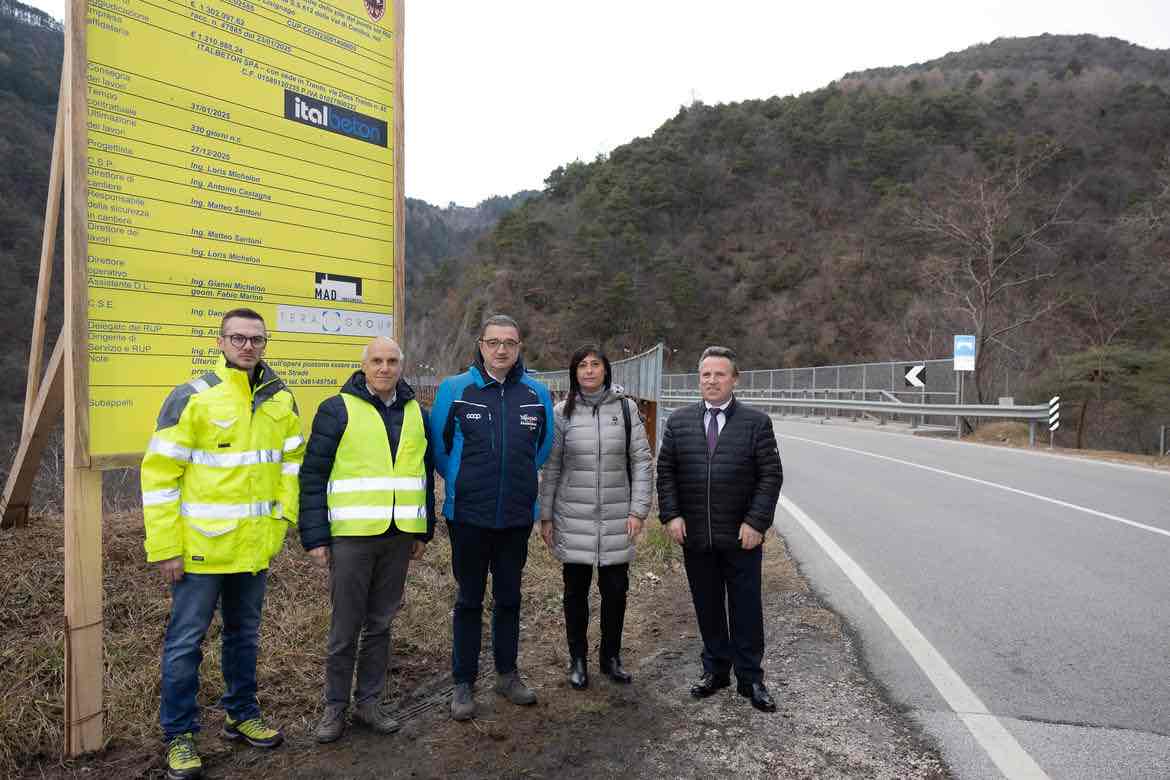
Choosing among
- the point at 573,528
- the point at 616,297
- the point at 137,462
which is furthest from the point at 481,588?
the point at 616,297

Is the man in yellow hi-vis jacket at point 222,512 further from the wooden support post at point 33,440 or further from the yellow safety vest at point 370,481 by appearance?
the wooden support post at point 33,440

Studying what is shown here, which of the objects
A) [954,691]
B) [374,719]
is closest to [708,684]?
[954,691]

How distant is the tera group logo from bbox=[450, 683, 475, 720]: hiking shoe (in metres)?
3.18

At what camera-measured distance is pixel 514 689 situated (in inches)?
150

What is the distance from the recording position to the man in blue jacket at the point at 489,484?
3.74 metres

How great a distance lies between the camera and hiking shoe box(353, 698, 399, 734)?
345cm

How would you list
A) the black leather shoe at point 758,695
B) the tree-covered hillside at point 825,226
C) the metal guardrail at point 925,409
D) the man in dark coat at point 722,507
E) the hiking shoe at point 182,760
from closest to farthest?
the hiking shoe at point 182,760 → the black leather shoe at point 758,695 → the man in dark coat at point 722,507 → the metal guardrail at point 925,409 → the tree-covered hillside at point 825,226

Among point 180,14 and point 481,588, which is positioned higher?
point 180,14

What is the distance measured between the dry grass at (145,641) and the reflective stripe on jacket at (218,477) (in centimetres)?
93

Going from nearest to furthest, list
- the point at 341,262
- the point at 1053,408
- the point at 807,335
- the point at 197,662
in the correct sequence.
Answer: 1. the point at 197,662
2. the point at 341,262
3. the point at 1053,408
4. the point at 807,335

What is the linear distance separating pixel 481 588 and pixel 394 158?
2.69m

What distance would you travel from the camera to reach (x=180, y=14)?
366 centimetres

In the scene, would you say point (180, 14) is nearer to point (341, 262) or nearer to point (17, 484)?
point (341, 262)

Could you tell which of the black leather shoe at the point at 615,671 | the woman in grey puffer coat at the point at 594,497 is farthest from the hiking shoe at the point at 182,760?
the black leather shoe at the point at 615,671
